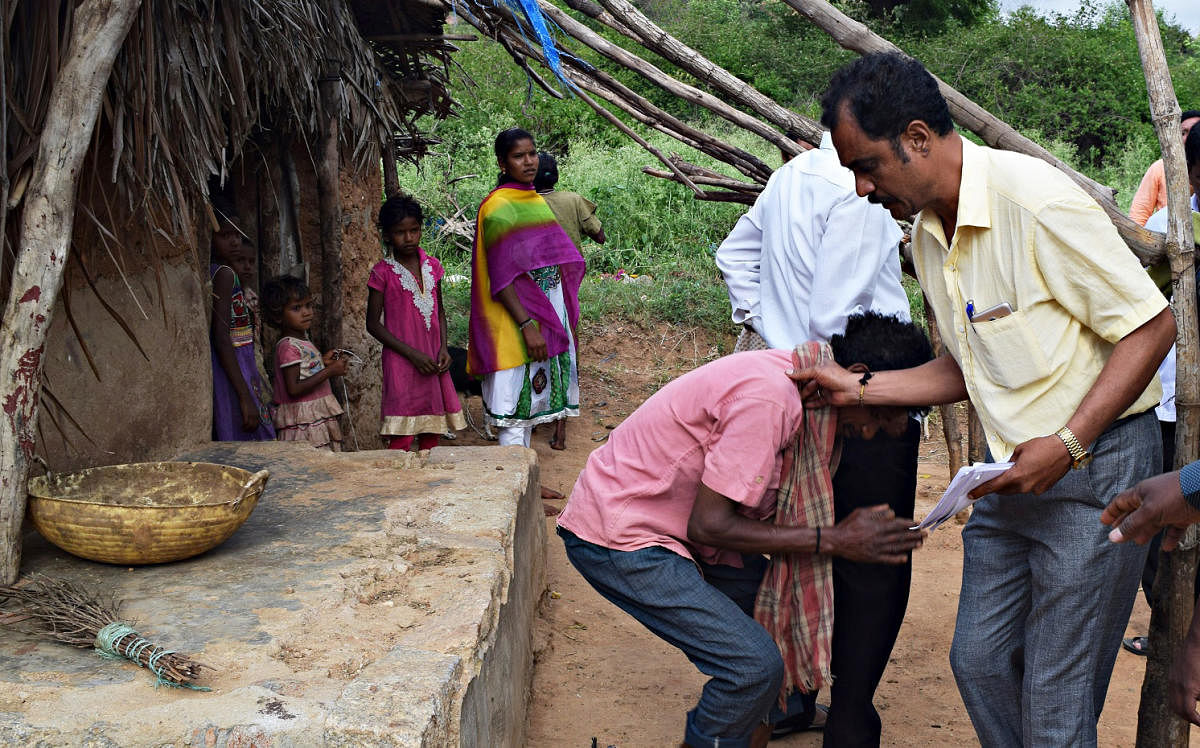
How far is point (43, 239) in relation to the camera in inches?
99.4

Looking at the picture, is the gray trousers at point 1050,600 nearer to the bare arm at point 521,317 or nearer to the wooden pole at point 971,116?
the wooden pole at point 971,116

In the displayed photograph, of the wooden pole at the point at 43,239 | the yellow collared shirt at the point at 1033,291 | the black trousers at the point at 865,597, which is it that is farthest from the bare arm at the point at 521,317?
the yellow collared shirt at the point at 1033,291

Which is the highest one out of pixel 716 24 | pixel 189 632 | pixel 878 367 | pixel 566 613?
pixel 716 24

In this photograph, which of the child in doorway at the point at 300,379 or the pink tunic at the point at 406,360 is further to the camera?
the pink tunic at the point at 406,360

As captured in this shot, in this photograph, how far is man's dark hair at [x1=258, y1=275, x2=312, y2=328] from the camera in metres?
5.08

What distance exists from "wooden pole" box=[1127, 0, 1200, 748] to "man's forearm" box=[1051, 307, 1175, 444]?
514 millimetres

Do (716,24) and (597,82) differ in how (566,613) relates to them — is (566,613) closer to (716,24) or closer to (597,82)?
(597,82)

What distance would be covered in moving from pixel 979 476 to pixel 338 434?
12.2ft

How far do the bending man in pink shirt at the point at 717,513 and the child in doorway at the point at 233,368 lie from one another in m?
2.54

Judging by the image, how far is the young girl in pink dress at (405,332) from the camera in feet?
17.5

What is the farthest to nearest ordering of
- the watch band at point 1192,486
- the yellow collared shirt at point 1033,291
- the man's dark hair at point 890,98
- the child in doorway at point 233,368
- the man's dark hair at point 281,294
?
the man's dark hair at point 281,294 → the child in doorway at point 233,368 → the man's dark hair at point 890,98 → the yellow collared shirt at point 1033,291 → the watch band at point 1192,486

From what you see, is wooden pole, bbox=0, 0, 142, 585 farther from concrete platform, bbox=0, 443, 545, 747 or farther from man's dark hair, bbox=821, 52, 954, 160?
man's dark hair, bbox=821, 52, 954, 160

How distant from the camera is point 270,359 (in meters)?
6.04

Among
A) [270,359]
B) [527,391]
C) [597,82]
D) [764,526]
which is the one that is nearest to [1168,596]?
[764,526]
